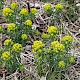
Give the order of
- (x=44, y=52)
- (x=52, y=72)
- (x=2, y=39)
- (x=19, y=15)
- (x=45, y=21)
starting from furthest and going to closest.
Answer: (x=45, y=21) < (x=2, y=39) < (x=19, y=15) < (x=52, y=72) < (x=44, y=52)

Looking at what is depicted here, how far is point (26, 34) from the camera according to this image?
1.94 m

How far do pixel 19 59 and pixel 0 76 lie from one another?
16cm

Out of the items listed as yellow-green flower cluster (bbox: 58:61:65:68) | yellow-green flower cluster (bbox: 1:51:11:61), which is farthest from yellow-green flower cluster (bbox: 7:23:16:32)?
yellow-green flower cluster (bbox: 58:61:65:68)

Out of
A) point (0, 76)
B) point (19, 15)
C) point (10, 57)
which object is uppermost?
point (19, 15)

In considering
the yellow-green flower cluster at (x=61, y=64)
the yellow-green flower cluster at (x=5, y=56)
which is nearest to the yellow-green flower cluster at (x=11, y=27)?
the yellow-green flower cluster at (x=5, y=56)

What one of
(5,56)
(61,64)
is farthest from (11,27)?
(61,64)

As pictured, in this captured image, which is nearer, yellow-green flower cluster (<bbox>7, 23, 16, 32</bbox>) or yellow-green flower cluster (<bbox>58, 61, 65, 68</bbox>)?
yellow-green flower cluster (<bbox>58, 61, 65, 68</bbox>)

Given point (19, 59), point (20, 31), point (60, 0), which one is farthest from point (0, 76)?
point (60, 0)

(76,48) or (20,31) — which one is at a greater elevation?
(20,31)

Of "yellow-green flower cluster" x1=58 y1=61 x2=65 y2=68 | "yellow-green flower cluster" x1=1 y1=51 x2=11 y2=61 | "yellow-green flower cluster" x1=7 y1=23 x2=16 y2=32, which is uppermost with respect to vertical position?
"yellow-green flower cluster" x1=7 y1=23 x2=16 y2=32

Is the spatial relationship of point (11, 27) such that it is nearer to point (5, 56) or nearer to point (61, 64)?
point (5, 56)

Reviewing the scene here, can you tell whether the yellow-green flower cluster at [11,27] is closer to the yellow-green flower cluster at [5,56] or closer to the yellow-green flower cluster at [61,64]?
the yellow-green flower cluster at [5,56]

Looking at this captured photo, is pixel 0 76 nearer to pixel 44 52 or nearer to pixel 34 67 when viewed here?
pixel 34 67

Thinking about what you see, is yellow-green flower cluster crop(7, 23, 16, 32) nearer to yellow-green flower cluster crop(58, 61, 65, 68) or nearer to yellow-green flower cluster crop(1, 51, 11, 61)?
yellow-green flower cluster crop(1, 51, 11, 61)
